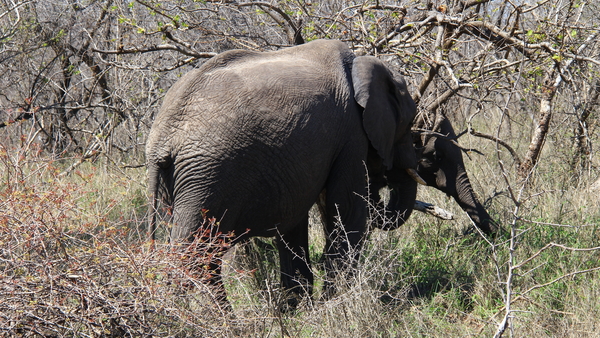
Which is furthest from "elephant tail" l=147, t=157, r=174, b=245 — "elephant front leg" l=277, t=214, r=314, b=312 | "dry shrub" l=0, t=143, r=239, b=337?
"elephant front leg" l=277, t=214, r=314, b=312

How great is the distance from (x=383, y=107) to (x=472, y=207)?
1680 millimetres

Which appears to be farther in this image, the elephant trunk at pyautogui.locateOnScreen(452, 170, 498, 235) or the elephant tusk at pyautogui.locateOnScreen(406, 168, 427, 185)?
the elephant trunk at pyautogui.locateOnScreen(452, 170, 498, 235)

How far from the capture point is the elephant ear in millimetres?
5293

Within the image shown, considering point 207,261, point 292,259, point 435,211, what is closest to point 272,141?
point 207,261

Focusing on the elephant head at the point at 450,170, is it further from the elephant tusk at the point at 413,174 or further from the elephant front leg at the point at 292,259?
the elephant front leg at the point at 292,259

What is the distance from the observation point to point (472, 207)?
6469 millimetres

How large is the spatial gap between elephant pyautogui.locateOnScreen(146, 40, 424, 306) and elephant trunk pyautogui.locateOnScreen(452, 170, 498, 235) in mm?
1161

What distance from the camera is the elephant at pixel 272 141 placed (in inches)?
179

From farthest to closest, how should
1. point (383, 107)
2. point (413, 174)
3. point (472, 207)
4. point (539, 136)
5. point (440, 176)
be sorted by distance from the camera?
point (539, 136), point (440, 176), point (472, 207), point (413, 174), point (383, 107)

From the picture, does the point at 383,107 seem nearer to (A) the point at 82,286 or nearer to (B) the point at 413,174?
(B) the point at 413,174

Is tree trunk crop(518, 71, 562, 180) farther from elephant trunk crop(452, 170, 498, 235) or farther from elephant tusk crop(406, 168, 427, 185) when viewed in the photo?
elephant tusk crop(406, 168, 427, 185)

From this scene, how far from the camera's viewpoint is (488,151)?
9.31 m

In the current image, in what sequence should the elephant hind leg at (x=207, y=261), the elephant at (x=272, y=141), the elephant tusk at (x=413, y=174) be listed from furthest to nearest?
the elephant tusk at (x=413, y=174) < the elephant at (x=272, y=141) < the elephant hind leg at (x=207, y=261)

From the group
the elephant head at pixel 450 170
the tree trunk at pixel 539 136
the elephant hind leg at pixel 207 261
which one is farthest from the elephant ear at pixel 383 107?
the tree trunk at pixel 539 136
